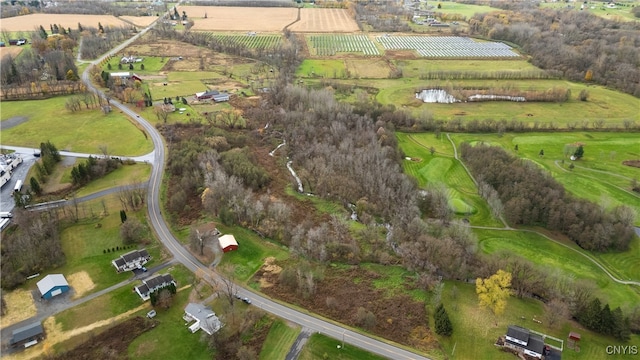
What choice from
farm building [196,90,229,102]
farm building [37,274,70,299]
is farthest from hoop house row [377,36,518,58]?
farm building [37,274,70,299]

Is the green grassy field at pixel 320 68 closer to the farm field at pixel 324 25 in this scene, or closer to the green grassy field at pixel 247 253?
the farm field at pixel 324 25

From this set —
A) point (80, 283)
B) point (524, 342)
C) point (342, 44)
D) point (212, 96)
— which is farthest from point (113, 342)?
point (342, 44)

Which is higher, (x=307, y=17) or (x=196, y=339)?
(x=307, y=17)

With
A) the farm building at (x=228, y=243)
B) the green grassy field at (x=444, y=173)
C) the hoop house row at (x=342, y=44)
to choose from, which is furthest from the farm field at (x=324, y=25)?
the farm building at (x=228, y=243)

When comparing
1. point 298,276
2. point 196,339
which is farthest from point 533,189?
point 196,339

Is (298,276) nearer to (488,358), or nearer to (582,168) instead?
(488,358)

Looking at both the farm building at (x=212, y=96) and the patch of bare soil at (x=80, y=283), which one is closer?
the patch of bare soil at (x=80, y=283)
